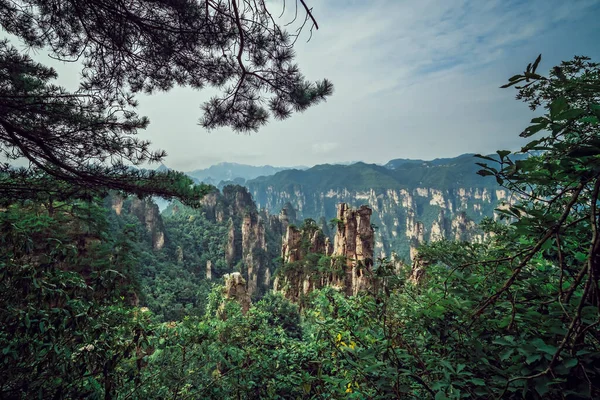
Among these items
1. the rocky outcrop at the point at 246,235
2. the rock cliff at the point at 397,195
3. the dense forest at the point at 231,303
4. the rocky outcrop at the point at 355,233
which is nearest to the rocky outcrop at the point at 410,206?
the rock cliff at the point at 397,195

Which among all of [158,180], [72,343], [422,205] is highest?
[158,180]

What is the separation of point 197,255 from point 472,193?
133 meters

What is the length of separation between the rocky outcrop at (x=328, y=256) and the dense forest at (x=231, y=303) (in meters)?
15.8

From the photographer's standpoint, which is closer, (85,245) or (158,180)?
(158,180)

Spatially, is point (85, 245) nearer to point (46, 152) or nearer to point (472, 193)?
point (46, 152)

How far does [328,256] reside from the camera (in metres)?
25.8

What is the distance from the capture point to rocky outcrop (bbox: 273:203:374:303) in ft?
73.2

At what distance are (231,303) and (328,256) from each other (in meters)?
22.1

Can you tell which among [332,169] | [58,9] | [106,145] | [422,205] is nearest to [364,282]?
[106,145]

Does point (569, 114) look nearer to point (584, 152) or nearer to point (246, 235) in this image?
point (584, 152)

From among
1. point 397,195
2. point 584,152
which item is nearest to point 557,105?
point 584,152

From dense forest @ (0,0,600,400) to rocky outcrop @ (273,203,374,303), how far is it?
51.9ft

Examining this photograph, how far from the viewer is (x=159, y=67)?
3533mm

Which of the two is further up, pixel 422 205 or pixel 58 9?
pixel 58 9
